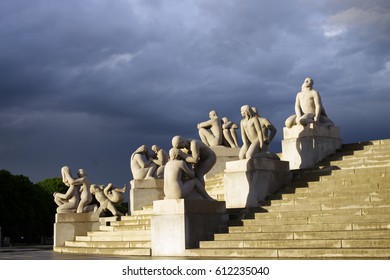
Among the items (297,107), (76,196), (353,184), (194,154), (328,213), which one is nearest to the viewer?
(328,213)

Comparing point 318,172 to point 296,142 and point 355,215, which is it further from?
→ point 355,215

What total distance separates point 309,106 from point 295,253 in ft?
33.8

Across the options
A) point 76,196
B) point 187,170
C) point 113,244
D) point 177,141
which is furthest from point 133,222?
point 187,170

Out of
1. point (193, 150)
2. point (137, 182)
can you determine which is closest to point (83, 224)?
point (137, 182)

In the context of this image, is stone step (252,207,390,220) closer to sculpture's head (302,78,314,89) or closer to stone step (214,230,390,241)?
stone step (214,230,390,241)

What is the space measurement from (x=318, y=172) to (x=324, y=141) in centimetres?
278

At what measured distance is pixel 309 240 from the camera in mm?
13273

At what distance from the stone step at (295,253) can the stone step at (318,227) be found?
119cm

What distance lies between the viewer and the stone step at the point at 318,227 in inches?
524

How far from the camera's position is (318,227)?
45.4 ft

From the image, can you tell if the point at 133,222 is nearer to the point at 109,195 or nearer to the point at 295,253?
the point at 109,195

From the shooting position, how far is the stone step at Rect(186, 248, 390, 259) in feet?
38.5

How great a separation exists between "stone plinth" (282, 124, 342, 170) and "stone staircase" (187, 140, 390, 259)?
2234mm

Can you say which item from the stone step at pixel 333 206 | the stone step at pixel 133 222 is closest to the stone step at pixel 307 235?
the stone step at pixel 333 206
